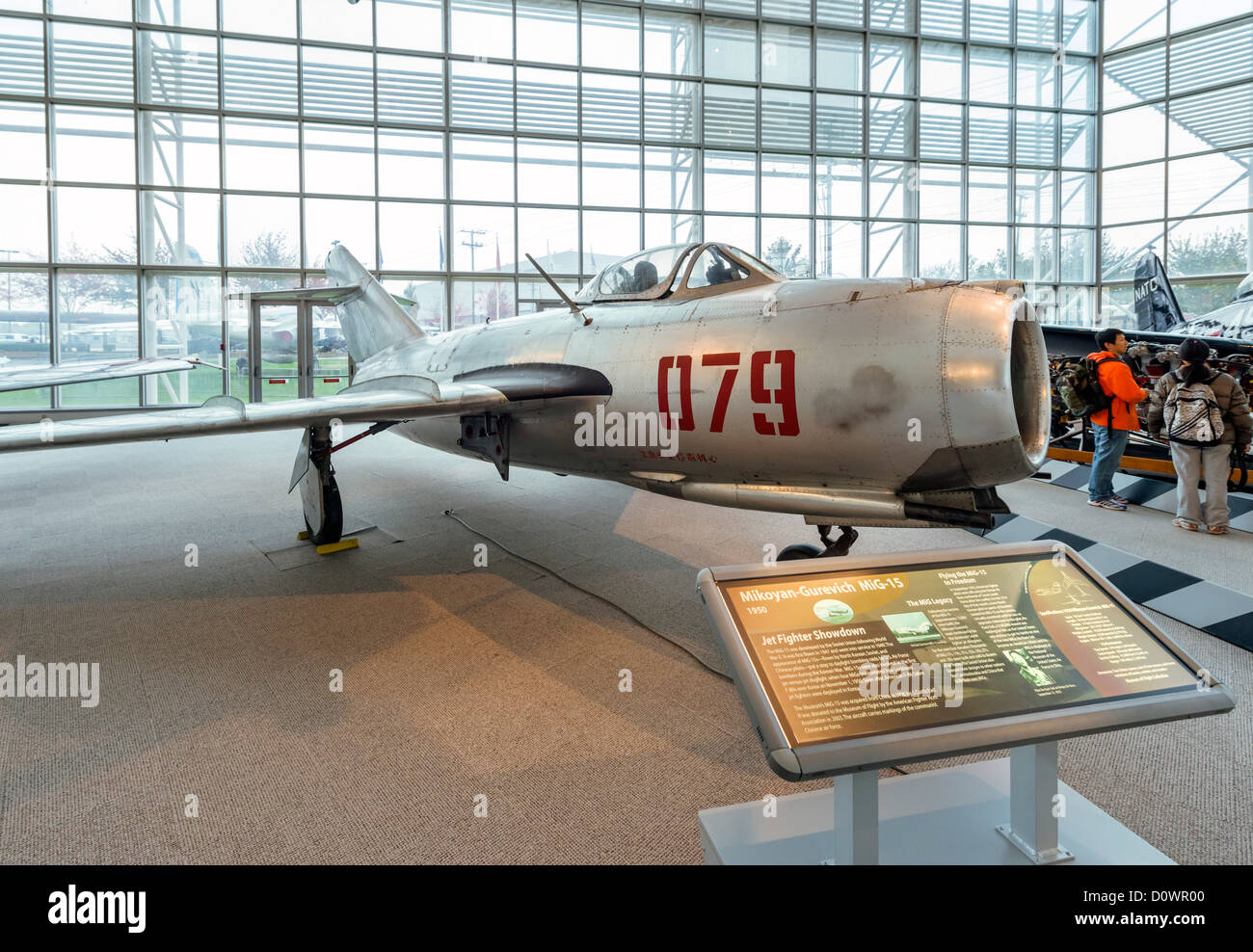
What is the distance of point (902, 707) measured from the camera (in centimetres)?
185

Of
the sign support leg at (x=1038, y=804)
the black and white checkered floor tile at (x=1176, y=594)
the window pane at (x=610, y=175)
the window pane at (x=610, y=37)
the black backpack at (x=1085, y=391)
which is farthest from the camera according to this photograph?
the window pane at (x=610, y=37)

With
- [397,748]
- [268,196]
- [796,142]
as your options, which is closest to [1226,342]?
[397,748]

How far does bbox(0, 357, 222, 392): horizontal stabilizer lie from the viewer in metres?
8.34

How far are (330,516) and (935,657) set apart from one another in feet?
18.6

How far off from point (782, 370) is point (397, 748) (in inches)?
106

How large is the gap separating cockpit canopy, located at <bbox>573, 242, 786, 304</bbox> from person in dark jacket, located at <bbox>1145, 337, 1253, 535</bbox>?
4953mm

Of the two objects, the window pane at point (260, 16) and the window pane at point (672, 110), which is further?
the window pane at point (672, 110)

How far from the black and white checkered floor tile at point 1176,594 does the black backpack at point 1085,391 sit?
2.46m

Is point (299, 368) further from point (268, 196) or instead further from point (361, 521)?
point (361, 521)

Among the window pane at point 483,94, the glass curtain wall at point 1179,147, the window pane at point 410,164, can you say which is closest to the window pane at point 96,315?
the window pane at point 410,164

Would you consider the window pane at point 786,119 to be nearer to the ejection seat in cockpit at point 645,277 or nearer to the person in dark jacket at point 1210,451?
the person in dark jacket at point 1210,451

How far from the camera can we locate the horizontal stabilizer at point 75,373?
27.4ft

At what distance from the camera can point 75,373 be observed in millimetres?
9203

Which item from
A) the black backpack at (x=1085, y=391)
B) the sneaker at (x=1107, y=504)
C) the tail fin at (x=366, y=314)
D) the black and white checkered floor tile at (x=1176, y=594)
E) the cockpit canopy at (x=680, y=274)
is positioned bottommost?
the black and white checkered floor tile at (x=1176, y=594)
